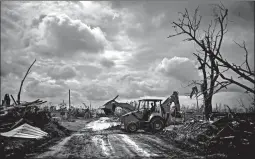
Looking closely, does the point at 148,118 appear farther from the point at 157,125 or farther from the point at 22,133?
the point at 22,133

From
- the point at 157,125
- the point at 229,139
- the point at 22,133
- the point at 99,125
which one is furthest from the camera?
the point at 99,125

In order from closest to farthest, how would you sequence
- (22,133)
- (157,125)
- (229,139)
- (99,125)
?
(229,139) < (22,133) < (157,125) < (99,125)

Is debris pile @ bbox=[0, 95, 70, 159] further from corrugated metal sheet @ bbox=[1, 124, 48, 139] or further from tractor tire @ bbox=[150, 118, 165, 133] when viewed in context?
tractor tire @ bbox=[150, 118, 165, 133]

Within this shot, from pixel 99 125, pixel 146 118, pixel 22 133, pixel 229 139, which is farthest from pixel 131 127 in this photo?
pixel 99 125

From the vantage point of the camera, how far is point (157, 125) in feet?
59.4

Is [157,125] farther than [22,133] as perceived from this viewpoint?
Yes

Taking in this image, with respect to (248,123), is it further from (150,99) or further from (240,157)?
(150,99)

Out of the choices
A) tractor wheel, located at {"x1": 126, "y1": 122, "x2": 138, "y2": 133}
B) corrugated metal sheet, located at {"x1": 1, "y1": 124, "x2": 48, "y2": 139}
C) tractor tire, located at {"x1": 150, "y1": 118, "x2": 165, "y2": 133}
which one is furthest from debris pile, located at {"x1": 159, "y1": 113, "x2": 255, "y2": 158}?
corrugated metal sheet, located at {"x1": 1, "y1": 124, "x2": 48, "y2": 139}

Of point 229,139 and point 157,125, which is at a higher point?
point 229,139

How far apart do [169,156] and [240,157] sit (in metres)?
2.59

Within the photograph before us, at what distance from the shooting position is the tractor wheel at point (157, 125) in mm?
18044

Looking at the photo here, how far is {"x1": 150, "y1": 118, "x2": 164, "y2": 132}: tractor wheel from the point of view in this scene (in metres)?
18.0

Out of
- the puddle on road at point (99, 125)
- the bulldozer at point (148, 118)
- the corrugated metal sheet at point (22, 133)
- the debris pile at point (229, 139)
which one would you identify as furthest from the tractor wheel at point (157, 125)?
the corrugated metal sheet at point (22, 133)

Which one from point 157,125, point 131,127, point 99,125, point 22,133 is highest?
point 22,133
